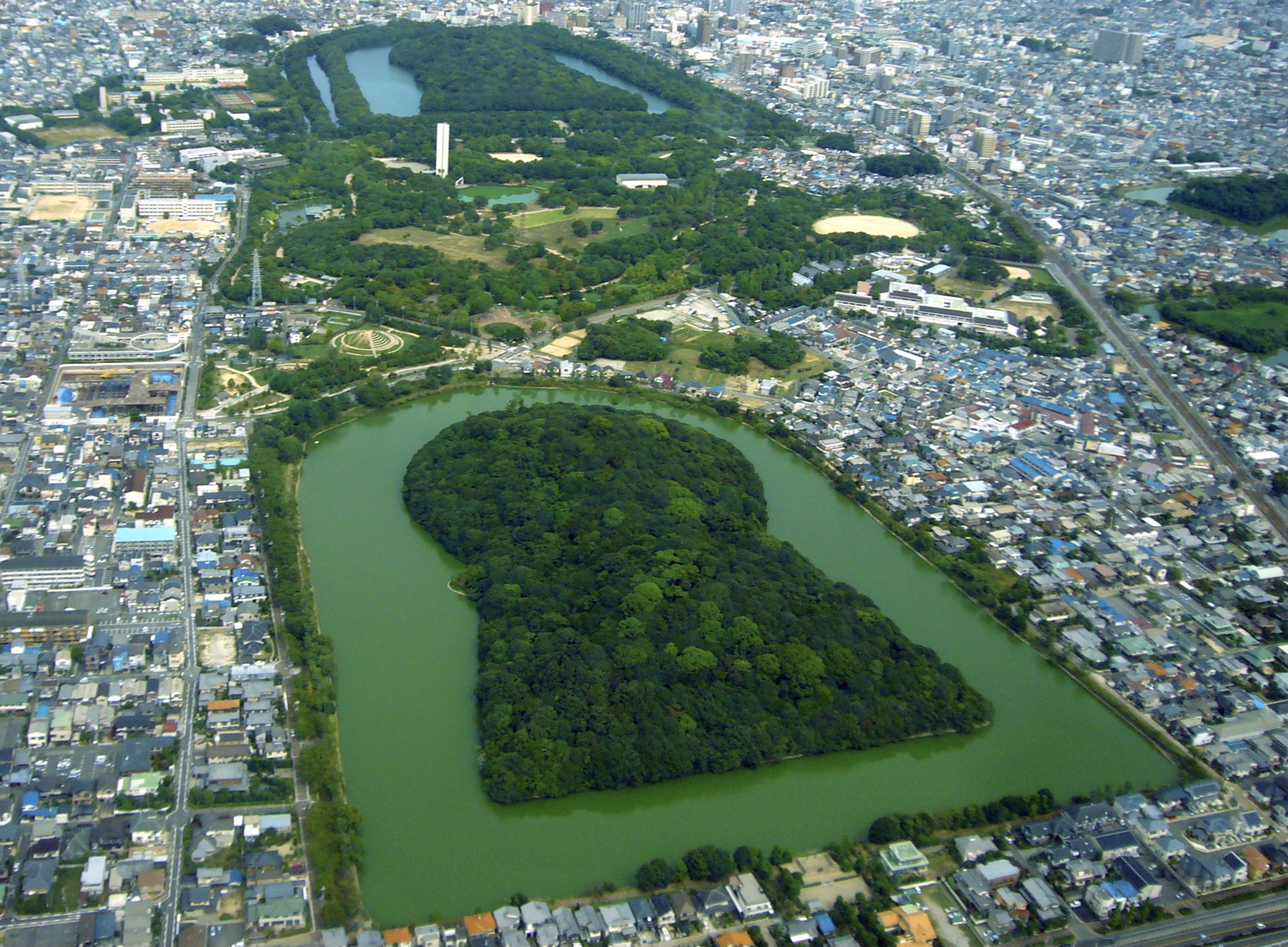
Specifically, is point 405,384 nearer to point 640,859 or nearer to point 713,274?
point 713,274

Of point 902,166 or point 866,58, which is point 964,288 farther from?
point 866,58

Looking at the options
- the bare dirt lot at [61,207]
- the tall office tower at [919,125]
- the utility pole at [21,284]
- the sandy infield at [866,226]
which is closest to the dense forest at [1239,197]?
the tall office tower at [919,125]

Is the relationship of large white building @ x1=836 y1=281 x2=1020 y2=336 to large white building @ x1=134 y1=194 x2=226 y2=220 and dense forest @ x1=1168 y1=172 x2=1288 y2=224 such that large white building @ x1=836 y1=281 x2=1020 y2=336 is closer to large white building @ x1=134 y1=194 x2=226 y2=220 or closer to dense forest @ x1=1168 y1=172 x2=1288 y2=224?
dense forest @ x1=1168 y1=172 x2=1288 y2=224

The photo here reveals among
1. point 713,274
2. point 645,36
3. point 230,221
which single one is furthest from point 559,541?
point 645,36

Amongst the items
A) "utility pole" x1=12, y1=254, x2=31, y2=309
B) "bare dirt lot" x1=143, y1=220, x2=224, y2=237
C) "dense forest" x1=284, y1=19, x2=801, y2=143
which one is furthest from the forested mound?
"dense forest" x1=284, y1=19, x2=801, y2=143

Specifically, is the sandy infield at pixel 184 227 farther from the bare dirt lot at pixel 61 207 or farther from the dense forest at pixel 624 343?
the dense forest at pixel 624 343
